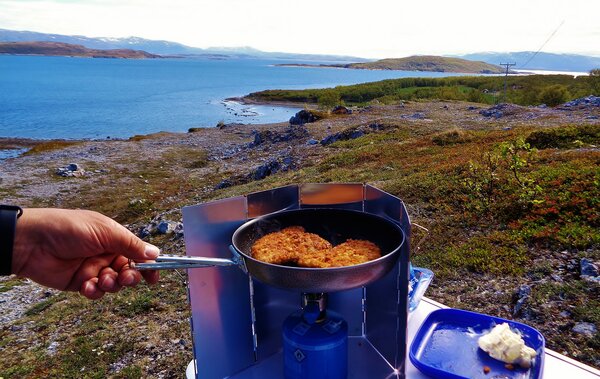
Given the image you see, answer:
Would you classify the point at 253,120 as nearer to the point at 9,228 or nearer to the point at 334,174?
the point at 334,174

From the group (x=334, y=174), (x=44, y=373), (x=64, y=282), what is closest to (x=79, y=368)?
(x=44, y=373)

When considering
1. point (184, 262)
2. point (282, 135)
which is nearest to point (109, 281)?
point (184, 262)

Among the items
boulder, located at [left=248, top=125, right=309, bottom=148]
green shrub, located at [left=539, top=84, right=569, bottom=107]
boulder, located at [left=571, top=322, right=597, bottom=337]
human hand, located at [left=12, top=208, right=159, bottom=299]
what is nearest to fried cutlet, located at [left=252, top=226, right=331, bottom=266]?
human hand, located at [left=12, top=208, right=159, bottom=299]

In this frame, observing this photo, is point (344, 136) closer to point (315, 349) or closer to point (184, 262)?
point (315, 349)

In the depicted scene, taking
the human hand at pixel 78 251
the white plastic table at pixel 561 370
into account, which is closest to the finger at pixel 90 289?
the human hand at pixel 78 251

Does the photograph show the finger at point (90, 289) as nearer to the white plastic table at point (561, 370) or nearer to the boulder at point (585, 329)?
the white plastic table at point (561, 370)

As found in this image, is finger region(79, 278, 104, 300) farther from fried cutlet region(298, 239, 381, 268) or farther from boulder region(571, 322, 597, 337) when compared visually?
boulder region(571, 322, 597, 337)
